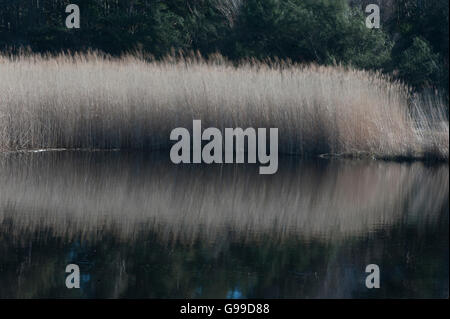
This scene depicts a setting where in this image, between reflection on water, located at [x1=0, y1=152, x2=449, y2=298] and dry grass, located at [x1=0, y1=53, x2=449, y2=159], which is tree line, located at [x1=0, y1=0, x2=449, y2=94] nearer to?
dry grass, located at [x1=0, y1=53, x2=449, y2=159]

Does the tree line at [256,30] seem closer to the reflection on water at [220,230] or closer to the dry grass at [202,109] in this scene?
the dry grass at [202,109]

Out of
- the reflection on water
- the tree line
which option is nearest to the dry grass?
the reflection on water

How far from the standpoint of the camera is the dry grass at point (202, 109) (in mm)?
14484

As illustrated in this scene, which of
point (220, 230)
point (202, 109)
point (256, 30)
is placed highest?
point (256, 30)

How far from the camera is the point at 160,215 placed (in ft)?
31.0

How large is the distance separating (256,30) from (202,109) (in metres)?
6.59

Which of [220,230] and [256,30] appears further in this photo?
[256,30]

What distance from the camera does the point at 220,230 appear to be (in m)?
8.74

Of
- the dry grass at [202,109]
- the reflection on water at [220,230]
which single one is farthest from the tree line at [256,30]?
the reflection on water at [220,230]

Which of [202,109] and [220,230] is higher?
[202,109]

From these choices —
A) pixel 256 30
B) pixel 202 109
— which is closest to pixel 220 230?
pixel 202 109

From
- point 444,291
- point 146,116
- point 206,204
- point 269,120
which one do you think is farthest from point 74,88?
point 444,291

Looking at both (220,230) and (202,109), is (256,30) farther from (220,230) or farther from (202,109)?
(220,230)

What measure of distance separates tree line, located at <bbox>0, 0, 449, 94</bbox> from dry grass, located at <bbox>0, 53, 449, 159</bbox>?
3.47 m
